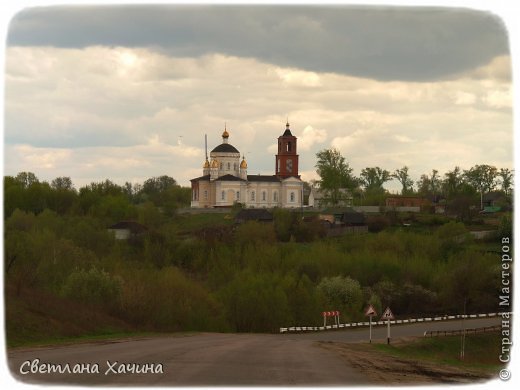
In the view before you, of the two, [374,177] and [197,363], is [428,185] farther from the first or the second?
[197,363]

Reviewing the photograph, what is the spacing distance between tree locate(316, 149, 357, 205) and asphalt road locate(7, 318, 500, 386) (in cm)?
7998

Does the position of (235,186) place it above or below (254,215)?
above

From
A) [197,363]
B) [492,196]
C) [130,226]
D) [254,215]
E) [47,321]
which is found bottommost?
[197,363]

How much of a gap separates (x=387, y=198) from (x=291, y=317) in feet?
209

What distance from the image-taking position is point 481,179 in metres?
84.6

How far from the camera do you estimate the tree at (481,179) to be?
79.7 meters

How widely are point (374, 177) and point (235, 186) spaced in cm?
4111

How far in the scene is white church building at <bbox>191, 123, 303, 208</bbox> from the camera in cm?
9688

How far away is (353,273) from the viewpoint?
183 ft

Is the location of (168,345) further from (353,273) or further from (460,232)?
(460,232)

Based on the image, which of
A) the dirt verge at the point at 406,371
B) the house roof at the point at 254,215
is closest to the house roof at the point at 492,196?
the house roof at the point at 254,215

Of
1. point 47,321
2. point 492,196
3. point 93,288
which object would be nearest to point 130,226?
point 492,196

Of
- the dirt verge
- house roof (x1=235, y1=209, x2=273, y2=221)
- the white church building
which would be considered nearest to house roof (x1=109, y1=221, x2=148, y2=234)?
house roof (x1=235, y1=209, x2=273, y2=221)

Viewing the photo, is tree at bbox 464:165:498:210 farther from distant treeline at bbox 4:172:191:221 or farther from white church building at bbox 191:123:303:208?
distant treeline at bbox 4:172:191:221
